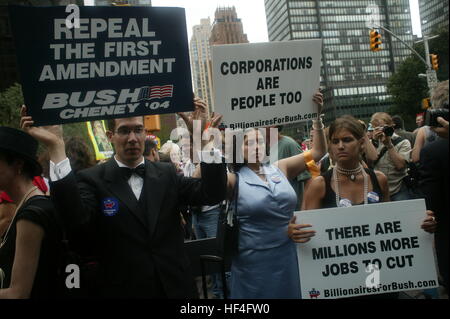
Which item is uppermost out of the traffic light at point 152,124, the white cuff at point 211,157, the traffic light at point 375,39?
the traffic light at point 375,39

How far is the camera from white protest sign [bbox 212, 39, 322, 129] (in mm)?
2988

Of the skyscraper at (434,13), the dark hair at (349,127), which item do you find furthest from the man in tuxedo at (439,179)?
the dark hair at (349,127)

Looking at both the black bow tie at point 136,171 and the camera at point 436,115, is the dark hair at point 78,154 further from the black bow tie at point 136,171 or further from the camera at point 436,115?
the camera at point 436,115

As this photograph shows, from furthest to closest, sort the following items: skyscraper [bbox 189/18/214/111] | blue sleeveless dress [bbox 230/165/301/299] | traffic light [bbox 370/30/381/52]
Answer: skyscraper [bbox 189/18/214/111]
traffic light [bbox 370/30/381/52]
blue sleeveless dress [bbox 230/165/301/299]

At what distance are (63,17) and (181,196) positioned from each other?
4.27ft

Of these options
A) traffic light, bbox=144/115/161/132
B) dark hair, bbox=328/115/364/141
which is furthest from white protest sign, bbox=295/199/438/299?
traffic light, bbox=144/115/161/132

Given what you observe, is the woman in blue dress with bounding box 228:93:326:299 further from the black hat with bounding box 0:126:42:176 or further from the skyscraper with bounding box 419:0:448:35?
the black hat with bounding box 0:126:42:176

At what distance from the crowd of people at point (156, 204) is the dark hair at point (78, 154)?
4.39 ft

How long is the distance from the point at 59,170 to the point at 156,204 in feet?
1.94

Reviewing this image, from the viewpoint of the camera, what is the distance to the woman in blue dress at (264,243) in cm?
298

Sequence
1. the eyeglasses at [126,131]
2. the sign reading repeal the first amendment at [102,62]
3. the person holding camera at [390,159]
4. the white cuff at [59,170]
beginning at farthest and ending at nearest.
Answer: the person holding camera at [390,159], the eyeglasses at [126,131], the sign reading repeal the first amendment at [102,62], the white cuff at [59,170]

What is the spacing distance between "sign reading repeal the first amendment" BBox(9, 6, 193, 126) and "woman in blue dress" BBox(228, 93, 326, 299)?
84 centimetres

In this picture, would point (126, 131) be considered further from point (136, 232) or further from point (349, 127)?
point (349, 127)
